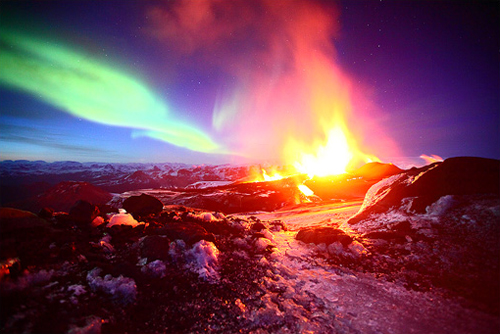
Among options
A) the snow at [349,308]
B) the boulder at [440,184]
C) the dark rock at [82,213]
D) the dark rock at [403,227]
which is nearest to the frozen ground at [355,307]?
the snow at [349,308]

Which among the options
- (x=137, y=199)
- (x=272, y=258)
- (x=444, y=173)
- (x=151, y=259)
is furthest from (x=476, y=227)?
(x=137, y=199)

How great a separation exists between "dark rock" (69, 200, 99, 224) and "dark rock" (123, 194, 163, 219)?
2.79 meters

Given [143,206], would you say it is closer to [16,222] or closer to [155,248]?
[16,222]

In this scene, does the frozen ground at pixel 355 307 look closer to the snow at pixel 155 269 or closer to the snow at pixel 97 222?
the snow at pixel 155 269

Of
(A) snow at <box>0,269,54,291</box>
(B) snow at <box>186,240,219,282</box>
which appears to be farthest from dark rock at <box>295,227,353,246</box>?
(A) snow at <box>0,269,54,291</box>

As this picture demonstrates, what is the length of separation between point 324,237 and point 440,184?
8.00 metres

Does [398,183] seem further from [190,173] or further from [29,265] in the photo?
[190,173]

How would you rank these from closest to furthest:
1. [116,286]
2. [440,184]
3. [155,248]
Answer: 1. [116,286]
2. [155,248]
3. [440,184]

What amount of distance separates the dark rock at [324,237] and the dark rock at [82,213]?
10793mm

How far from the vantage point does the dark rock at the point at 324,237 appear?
8.89m

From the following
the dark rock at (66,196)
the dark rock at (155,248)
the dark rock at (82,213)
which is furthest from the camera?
the dark rock at (66,196)

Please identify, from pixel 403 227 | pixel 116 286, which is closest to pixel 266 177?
pixel 403 227

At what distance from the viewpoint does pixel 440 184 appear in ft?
36.0

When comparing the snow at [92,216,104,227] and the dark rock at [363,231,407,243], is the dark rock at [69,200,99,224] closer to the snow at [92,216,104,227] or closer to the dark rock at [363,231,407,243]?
the snow at [92,216,104,227]
